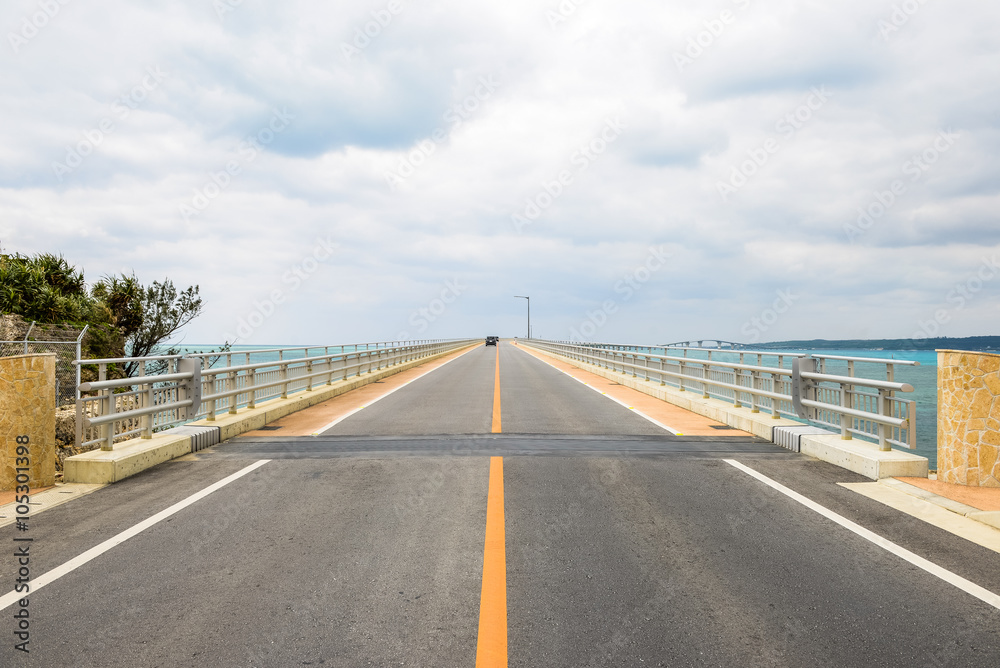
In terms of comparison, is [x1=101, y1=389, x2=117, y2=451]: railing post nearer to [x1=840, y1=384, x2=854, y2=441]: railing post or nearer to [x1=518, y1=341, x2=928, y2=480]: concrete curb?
[x1=518, y1=341, x2=928, y2=480]: concrete curb

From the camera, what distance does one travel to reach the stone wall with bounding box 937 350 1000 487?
6551 millimetres

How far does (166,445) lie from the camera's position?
8125 millimetres

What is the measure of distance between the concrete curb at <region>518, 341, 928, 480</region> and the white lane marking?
133cm

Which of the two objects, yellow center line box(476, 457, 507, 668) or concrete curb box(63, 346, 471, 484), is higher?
concrete curb box(63, 346, 471, 484)

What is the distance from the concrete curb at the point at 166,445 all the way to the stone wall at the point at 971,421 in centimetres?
952

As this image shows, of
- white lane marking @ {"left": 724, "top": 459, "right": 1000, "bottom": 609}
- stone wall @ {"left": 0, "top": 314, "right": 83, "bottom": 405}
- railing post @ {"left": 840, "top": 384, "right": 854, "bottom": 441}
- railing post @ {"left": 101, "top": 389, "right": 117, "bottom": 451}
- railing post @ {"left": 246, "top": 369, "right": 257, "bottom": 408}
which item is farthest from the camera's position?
stone wall @ {"left": 0, "top": 314, "right": 83, "bottom": 405}

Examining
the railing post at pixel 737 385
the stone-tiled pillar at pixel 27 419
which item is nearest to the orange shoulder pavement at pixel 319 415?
the stone-tiled pillar at pixel 27 419

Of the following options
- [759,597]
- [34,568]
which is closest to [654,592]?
[759,597]

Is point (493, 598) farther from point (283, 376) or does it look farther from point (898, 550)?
point (283, 376)

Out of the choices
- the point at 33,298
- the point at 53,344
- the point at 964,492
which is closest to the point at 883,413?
the point at 964,492

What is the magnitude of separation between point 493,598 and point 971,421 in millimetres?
5949

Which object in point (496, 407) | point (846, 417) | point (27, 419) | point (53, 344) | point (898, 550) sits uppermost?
point (53, 344)

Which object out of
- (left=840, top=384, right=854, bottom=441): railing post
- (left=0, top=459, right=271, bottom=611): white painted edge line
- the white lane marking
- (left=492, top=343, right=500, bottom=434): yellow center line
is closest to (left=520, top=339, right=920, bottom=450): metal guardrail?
(left=840, top=384, right=854, bottom=441): railing post

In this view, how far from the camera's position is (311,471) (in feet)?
24.4
